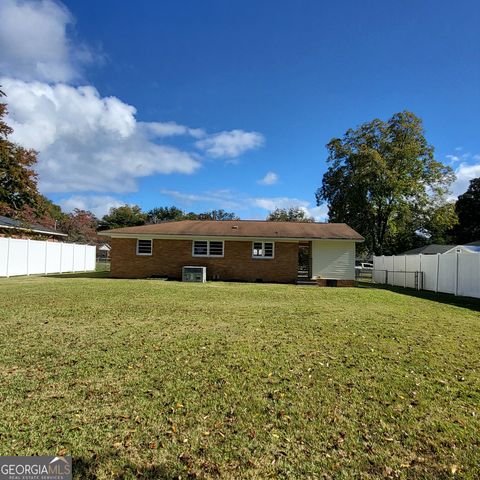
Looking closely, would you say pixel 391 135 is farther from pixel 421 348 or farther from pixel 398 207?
pixel 421 348

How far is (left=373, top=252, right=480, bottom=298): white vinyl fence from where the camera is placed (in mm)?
15769

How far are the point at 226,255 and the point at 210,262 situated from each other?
1.04 metres

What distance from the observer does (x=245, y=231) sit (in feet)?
72.3

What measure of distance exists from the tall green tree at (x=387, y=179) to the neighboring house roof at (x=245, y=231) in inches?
507

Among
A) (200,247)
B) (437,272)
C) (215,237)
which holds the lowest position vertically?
(437,272)

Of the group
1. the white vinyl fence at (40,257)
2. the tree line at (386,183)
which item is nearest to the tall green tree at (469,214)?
the tree line at (386,183)

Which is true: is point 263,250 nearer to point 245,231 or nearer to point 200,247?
point 245,231

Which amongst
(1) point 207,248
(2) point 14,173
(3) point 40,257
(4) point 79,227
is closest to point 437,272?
(1) point 207,248

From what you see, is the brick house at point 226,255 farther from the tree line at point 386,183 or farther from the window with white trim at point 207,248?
the tree line at point 386,183

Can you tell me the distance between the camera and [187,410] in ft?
12.5

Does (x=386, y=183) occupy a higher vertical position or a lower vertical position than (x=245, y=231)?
higher

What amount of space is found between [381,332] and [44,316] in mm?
7615

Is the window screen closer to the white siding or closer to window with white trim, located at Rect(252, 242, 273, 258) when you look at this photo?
window with white trim, located at Rect(252, 242, 273, 258)

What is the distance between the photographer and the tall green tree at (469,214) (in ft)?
152
